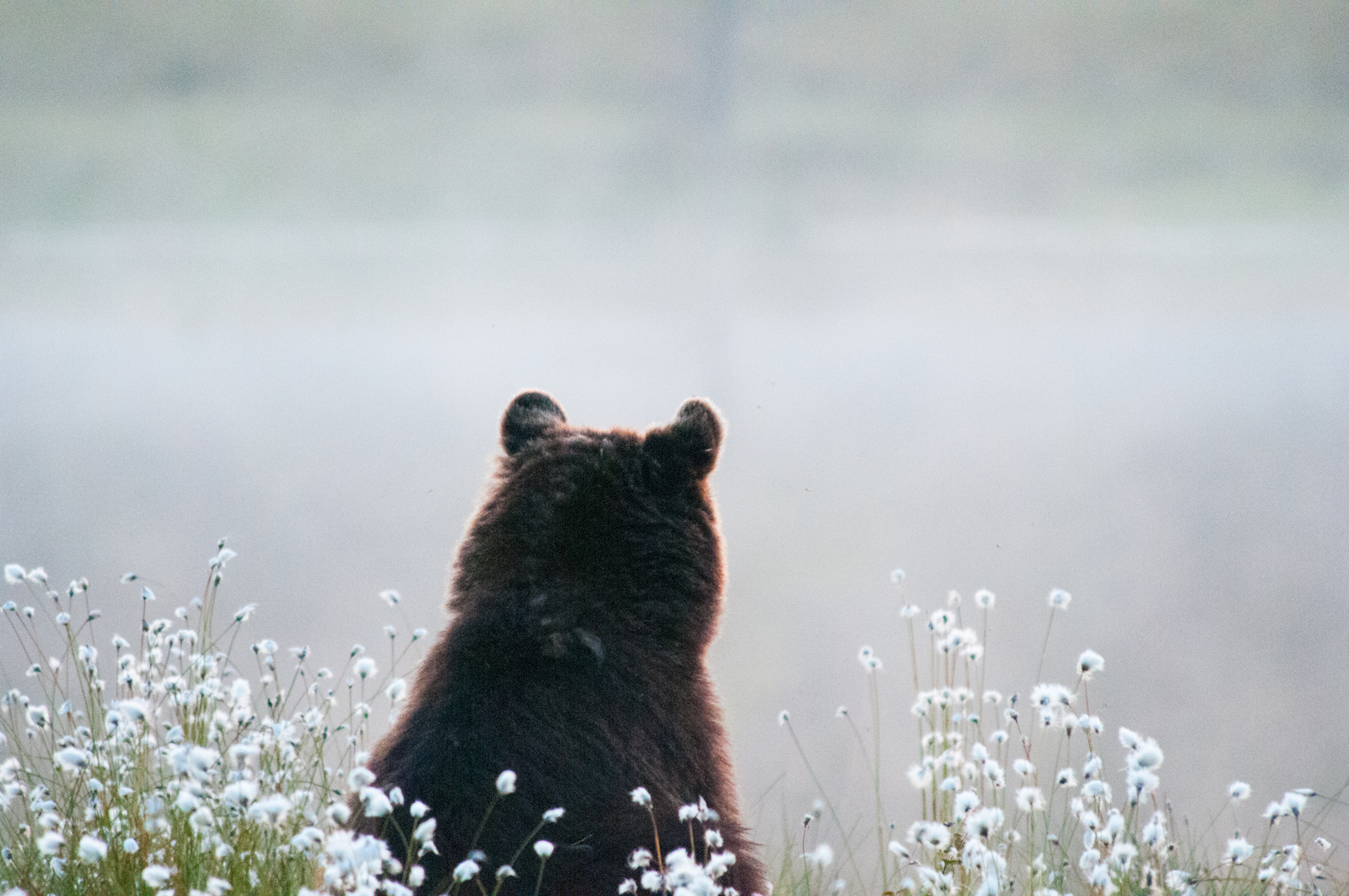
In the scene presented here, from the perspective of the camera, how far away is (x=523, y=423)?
334 cm

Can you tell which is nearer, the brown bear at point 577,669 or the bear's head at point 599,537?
the brown bear at point 577,669

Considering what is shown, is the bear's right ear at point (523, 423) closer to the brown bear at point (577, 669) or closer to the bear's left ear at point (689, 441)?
the brown bear at point (577, 669)

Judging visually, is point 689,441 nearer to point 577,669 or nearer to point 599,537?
point 599,537

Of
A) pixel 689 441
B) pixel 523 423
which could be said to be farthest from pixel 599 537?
pixel 523 423

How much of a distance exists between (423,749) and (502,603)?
0.49 m

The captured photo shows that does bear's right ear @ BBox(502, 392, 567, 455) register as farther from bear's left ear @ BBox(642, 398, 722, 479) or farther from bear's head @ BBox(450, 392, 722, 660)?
bear's left ear @ BBox(642, 398, 722, 479)

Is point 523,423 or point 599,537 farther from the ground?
point 523,423

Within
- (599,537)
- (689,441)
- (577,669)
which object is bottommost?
(577,669)

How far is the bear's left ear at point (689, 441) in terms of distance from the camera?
3.16m

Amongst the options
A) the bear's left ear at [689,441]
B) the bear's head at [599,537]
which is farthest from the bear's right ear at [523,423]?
the bear's left ear at [689,441]

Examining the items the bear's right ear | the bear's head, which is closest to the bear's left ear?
the bear's head

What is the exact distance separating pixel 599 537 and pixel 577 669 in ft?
1.38

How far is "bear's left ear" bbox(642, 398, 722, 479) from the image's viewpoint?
3.16m

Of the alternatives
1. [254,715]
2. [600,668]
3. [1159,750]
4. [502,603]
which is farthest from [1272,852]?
[254,715]
